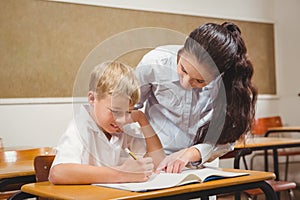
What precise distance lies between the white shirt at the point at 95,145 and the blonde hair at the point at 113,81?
13 cm

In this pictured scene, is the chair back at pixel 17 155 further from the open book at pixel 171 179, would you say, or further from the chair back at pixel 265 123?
the chair back at pixel 265 123

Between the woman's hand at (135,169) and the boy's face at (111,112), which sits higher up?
the boy's face at (111,112)

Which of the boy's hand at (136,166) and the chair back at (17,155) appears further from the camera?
the chair back at (17,155)

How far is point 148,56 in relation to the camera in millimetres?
1366

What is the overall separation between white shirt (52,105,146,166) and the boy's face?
3 centimetres

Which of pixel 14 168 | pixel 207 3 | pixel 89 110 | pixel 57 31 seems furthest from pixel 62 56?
pixel 89 110

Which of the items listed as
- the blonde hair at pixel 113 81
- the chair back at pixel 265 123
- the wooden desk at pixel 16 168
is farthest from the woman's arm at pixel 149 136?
the chair back at pixel 265 123

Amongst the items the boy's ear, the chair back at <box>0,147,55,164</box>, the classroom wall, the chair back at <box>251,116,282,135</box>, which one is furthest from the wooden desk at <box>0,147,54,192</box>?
the chair back at <box>251,116,282,135</box>

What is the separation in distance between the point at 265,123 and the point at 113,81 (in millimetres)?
4223

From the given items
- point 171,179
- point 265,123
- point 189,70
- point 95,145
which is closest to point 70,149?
point 95,145

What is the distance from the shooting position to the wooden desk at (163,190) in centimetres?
125

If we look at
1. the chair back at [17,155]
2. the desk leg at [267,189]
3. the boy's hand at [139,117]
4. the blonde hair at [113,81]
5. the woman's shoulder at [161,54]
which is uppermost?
the woman's shoulder at [161,54]

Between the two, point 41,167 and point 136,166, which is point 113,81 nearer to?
point 136,166

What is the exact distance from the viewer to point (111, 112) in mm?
1294
